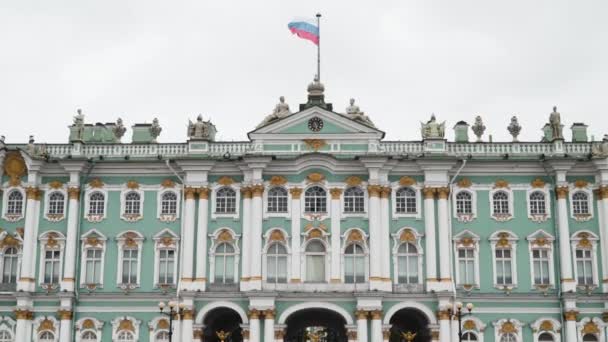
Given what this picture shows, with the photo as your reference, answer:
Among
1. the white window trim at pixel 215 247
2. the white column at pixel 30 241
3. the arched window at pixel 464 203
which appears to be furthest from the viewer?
the arched window at pixel 464 203

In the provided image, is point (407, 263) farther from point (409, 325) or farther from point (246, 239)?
point (246, 239)

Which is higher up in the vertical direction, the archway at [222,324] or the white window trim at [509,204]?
the white window trim at [509,204]

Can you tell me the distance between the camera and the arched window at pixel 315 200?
5834cm

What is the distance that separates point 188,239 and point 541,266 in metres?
22.7

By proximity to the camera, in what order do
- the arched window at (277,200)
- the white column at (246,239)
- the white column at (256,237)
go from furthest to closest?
the arched window at (277,200) → the white column at (246,239) → the white column at (256,237)

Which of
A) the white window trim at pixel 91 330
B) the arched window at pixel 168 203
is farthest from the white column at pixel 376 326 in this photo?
the white window trim at pixel 91 330

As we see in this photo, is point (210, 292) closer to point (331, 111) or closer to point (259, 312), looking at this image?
point (259, 312)

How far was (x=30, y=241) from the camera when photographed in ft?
192

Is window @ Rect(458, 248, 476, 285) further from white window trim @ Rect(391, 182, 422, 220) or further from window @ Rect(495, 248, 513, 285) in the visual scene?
white window trim @ Rect(391, 182, 422, 220)

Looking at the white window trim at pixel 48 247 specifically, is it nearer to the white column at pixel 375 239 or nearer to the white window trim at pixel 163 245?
the white window trim at pixel 163 245

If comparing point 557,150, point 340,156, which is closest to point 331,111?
point 340,156

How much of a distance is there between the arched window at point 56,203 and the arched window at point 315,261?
1655cm

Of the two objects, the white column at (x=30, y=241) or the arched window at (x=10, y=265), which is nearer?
the white column at (x=30, y=241)

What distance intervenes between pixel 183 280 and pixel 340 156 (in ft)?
41.9
